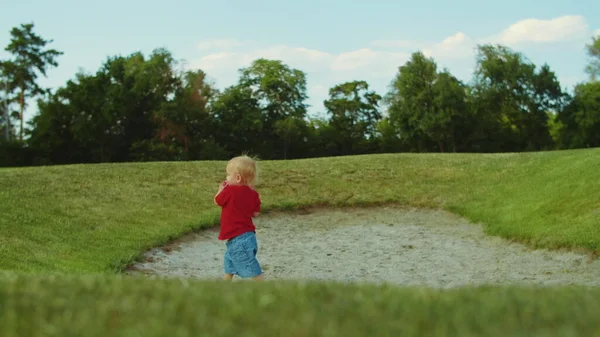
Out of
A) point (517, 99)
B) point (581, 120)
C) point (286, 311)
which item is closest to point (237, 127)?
point (517, 99)

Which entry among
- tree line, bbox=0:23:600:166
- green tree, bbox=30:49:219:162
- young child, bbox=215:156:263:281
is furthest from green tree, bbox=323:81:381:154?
young child, bbox=215:156:263:281

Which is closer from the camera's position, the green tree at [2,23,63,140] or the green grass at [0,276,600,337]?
the green grass at [0,276,600,337]

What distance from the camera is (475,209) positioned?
68.6 ft

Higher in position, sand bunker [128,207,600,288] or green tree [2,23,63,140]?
green tree [2,23,63,140]

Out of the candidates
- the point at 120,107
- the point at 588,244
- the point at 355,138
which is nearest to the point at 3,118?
the point at 120,107

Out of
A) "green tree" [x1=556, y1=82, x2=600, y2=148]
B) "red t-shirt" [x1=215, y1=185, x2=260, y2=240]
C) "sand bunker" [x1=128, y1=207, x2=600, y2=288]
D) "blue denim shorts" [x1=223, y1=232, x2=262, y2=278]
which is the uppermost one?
"green tree" [x1=556, y1=82, x2=600, y2=148]

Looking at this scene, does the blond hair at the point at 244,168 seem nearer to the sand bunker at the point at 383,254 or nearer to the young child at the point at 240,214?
the young child at the point at 240,214

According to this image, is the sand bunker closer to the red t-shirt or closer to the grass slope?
the grass slope

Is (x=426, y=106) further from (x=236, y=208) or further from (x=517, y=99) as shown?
(x=236, y=208)

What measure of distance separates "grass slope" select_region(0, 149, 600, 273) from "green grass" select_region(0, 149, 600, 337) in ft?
0.19

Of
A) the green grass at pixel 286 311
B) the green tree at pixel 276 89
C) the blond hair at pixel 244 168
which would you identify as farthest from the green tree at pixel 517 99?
the green grass at pixel 286 311

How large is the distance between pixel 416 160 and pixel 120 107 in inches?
1512

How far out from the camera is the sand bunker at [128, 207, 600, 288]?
45.6 feet

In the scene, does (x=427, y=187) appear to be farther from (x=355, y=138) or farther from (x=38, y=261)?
(x=355, y=138)
